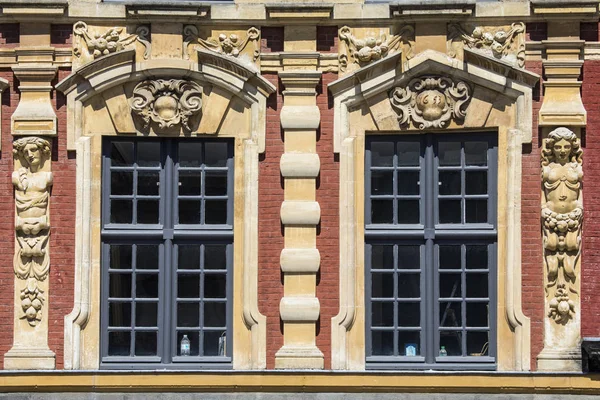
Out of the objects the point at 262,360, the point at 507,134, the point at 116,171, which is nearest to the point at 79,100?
the point at 116,171

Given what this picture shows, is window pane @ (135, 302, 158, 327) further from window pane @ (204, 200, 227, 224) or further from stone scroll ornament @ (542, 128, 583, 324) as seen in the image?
stone scroll ornament @ (542, 128, 583, 324)

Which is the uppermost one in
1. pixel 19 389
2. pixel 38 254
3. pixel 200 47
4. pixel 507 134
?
pixel 200 47

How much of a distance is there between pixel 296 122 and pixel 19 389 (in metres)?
4.43

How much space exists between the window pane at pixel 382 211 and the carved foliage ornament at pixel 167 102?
236cm

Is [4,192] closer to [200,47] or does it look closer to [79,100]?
[79,100]

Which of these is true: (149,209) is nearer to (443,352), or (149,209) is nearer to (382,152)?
(382,152)

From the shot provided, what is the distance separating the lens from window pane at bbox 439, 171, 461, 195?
16875 millimetres

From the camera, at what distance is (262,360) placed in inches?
656

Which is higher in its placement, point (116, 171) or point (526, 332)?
point (116, 171)

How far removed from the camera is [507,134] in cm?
1666

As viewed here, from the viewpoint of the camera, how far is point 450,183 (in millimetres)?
16891

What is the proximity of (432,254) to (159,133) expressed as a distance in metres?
3.50

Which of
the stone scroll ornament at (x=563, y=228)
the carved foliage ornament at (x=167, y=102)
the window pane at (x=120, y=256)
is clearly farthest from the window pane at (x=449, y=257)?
the window pane at (x=120, y=256)

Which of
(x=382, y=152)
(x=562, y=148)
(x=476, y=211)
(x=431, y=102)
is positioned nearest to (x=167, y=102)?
(x=382, y=152)
